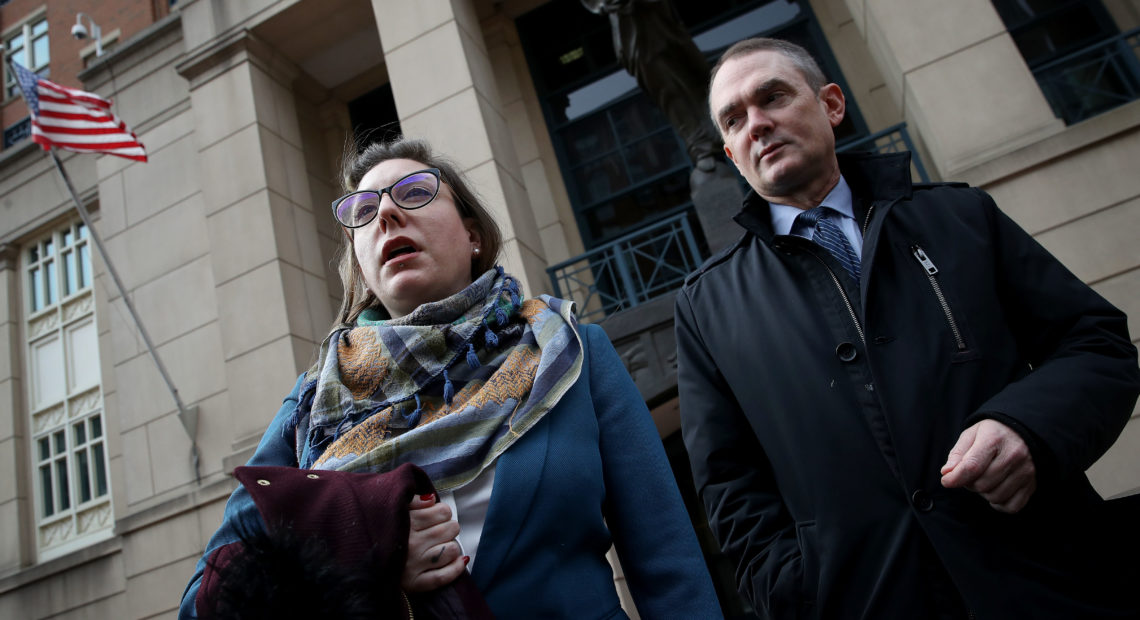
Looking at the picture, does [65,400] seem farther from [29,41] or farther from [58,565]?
[29,41]

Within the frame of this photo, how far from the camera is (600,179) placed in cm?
948

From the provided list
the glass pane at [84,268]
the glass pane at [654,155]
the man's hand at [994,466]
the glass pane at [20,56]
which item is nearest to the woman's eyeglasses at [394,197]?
the man's hand at [994,466]

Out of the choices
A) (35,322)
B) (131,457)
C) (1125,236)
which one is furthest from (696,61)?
(35,322)

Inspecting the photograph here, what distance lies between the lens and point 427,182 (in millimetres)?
1936

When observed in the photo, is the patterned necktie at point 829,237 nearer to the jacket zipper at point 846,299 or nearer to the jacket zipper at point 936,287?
the jacket zipper at point 846,299

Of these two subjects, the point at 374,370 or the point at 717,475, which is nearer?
the point at 374,370

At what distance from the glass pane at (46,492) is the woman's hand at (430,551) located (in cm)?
1300

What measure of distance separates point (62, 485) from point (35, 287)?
12.0 feet

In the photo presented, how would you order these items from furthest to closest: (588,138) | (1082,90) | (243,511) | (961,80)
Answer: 1. (588,138)
2. (1082,90)
3. (961,80)
4. (243,511)

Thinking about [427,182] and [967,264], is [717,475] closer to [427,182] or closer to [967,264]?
[967,264]

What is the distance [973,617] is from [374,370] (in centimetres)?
146

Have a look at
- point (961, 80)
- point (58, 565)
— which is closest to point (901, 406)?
point (961, 80)

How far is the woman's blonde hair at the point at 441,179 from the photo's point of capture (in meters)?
2.08

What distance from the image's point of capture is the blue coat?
1.42 metres
